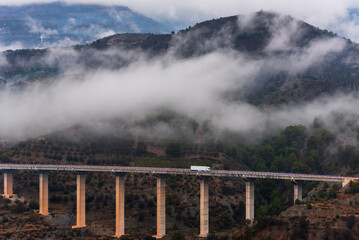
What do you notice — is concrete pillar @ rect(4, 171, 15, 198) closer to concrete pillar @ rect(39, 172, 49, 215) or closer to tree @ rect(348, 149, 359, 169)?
concrete pillar @ rect(39, 172, 49, 215)

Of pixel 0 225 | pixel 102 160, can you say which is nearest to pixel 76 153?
pixel 102 160

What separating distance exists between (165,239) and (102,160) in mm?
61166

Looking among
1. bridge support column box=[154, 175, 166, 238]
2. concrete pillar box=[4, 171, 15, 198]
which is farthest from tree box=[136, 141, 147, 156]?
bridge support column box=[154, 175, 166, 238]

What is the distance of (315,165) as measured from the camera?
525 ft

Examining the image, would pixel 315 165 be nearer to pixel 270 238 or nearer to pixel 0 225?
pixel 270 238

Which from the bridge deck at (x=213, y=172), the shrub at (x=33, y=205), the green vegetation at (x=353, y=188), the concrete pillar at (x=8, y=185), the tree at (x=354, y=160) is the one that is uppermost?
the tree at (x=354, y=160)

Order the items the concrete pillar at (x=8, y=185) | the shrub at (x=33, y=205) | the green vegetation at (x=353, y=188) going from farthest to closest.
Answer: the concrete pillar at (x=8, y=185) < the shrub at (x=33, y=205) < the green vegetation at (x=353, y=188)

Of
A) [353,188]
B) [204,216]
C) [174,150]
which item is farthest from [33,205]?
[353,188]

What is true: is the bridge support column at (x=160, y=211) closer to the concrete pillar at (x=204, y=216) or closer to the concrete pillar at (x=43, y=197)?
the concrete pillar at (x=204, y=216)

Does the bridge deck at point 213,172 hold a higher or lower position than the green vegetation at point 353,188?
higher

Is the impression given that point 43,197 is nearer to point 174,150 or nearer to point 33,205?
point 33,205

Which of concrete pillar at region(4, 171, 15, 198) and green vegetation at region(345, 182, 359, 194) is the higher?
green vegetation at region(345, 182, 359, 194)

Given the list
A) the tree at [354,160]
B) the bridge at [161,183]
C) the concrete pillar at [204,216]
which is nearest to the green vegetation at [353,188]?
the bridge at [161,183]

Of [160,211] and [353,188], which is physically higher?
[353,188]
